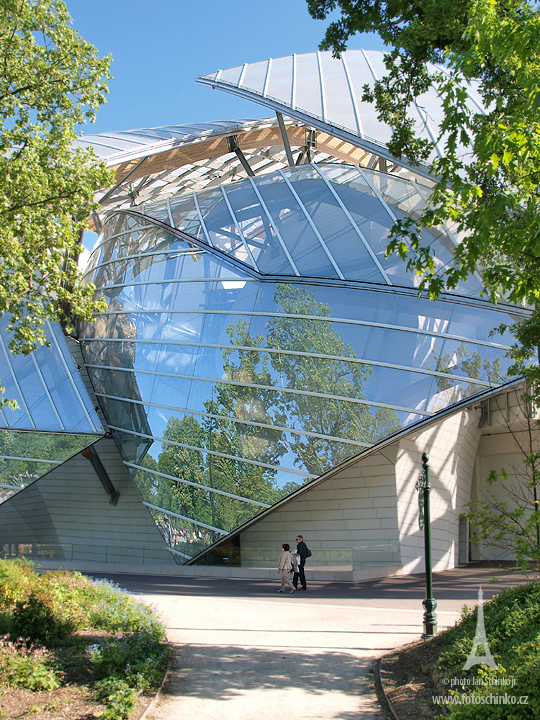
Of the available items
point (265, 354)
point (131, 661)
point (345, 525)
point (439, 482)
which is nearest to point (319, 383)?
point (265, 354)

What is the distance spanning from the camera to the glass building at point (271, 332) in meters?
15.7

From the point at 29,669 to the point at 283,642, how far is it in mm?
4139

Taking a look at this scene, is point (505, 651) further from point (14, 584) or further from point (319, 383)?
point (319, 383)

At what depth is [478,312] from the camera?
50.9 feet

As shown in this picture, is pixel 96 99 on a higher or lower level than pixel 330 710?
higher

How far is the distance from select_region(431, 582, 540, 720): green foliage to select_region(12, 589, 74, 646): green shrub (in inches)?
219

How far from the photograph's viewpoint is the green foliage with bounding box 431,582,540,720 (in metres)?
4.93

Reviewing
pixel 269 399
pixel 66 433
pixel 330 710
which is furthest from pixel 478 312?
pixel 66 433

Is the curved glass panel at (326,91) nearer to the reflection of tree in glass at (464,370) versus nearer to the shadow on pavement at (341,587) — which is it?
the reflection of tree in glass at (464,370)

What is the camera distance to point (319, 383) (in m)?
16.6

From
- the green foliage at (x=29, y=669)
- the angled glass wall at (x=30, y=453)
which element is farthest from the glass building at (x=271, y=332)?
the green foliage at (x=29, y=669)

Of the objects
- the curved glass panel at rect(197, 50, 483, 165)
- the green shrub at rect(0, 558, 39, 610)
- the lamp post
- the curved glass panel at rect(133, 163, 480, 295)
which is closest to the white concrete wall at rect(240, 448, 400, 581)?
the curved glass panel at rect(133, 163, 480, 295)

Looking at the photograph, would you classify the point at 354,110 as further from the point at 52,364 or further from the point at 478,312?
the point at 52,364

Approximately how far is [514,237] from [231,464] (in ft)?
44.9
